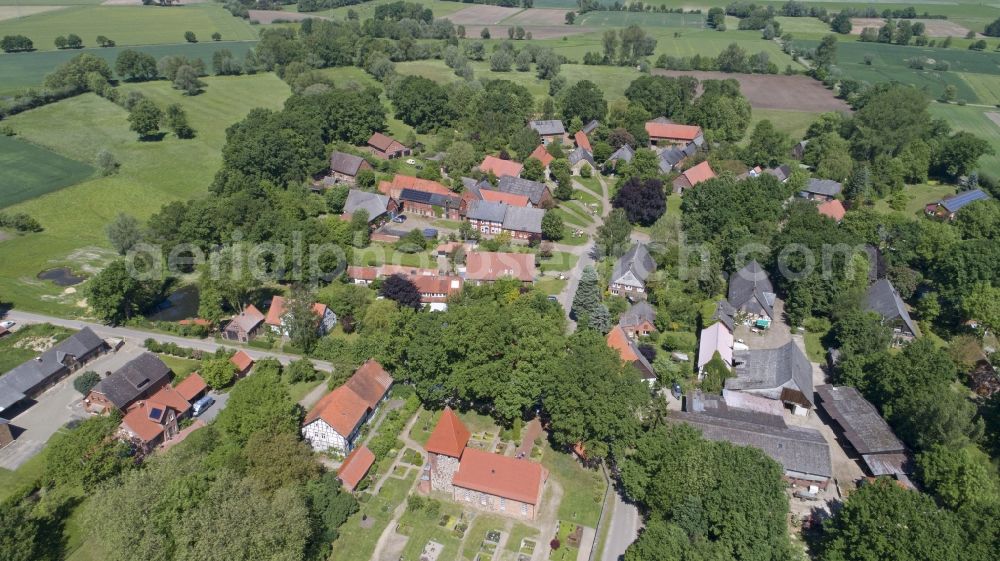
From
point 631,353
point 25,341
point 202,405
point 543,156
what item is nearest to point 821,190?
point 543,156

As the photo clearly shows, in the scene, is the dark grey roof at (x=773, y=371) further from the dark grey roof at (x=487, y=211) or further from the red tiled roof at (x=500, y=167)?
the red tiled roof at (x=500, y=167)

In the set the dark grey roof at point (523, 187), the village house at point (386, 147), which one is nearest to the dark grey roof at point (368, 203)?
the dark grey roof at point (523, 187)

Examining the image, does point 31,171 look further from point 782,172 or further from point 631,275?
point 782,172

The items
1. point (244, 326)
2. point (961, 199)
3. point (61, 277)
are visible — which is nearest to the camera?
point (244, 326)

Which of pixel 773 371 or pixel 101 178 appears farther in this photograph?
pixel 101 178

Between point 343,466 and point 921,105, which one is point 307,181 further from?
point 921,105
